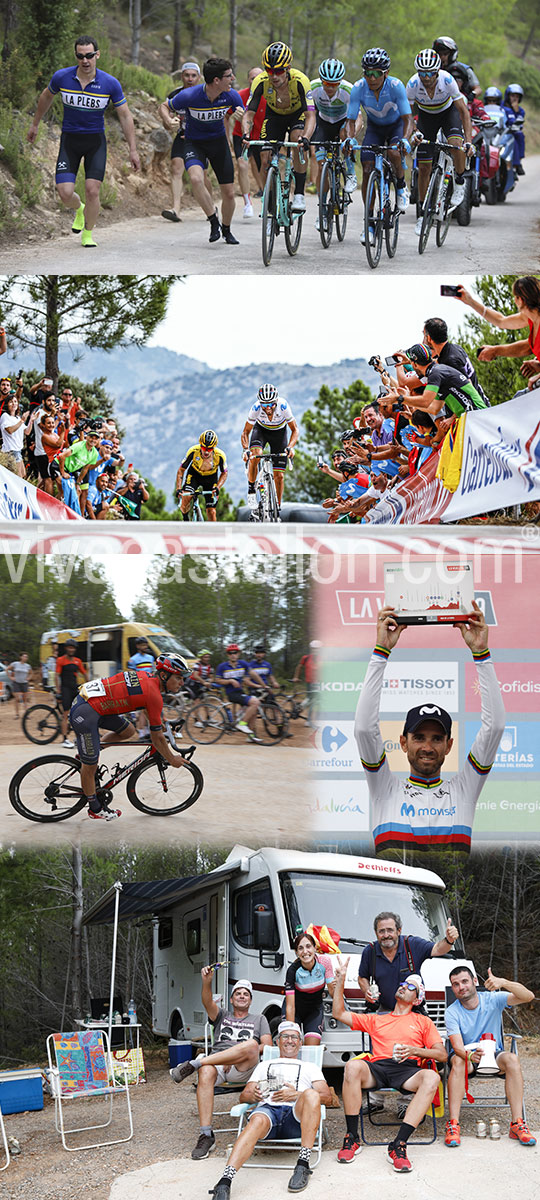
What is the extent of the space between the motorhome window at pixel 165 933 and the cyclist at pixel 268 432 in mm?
3991

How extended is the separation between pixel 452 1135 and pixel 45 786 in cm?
324

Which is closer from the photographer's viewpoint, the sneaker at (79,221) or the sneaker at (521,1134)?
the sneaker at (521,1134)

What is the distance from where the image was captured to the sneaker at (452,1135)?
576 centimetres

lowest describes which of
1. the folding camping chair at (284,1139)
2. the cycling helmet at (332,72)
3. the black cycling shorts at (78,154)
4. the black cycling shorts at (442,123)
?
the folding camping chair at (284,1139)

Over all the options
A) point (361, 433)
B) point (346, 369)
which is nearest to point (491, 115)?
point (361, 433)

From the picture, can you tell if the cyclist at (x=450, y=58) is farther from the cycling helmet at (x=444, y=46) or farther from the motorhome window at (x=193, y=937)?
the motorhome window at (x=193, y=937)

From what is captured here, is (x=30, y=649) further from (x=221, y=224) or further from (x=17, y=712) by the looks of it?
(x=221, y=224)

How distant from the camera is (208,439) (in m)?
11.6

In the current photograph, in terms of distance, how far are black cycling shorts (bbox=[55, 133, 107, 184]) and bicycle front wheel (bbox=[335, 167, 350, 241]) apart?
2.80 metres

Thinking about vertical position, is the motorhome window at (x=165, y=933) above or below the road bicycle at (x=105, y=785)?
below

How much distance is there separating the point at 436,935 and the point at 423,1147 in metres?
1.82

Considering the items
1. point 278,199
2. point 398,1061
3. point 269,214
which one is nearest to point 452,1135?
point 398,1061

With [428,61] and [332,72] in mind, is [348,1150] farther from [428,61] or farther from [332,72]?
[428,61]

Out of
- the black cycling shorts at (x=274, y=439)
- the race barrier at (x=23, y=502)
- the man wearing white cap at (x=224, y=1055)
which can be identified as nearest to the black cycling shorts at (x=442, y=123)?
the black cycling shorts at (x=274, y=439)
